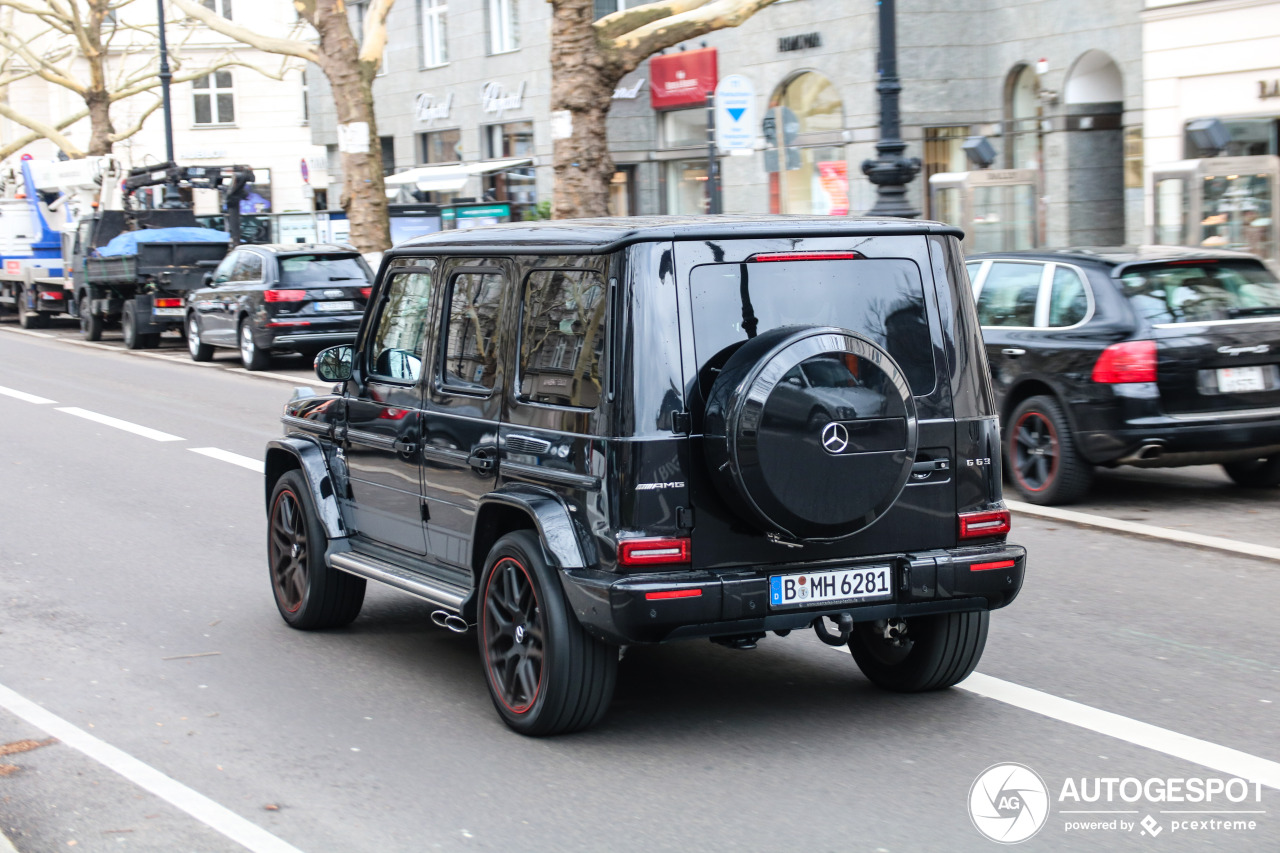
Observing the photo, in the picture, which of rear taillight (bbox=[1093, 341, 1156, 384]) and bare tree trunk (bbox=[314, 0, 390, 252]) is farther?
bare tree trunk (bbox=[314, 0, 390, 252])

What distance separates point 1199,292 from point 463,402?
18.3 ft

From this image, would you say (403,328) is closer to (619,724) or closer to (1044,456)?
(619,724)

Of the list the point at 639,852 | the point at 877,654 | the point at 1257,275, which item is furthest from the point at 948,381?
the point at 1257,275

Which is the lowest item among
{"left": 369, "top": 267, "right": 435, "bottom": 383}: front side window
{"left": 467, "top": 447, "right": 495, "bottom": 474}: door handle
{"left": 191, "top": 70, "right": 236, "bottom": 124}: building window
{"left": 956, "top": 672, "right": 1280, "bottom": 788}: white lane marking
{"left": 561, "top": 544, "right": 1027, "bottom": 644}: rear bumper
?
{"left": 956, "top": 672, "right": 1280, "bottom": 788}: white lane marking

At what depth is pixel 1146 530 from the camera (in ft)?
30.0

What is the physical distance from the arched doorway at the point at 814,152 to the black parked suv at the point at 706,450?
2316 centimetres

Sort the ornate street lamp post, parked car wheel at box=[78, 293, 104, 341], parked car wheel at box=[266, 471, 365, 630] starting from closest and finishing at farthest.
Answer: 1. parked car wheel at box=[266, 471, 365, 630]
2. the ornate street lamp post
3. parked car wheel at box=[78, 293, 104, 341]

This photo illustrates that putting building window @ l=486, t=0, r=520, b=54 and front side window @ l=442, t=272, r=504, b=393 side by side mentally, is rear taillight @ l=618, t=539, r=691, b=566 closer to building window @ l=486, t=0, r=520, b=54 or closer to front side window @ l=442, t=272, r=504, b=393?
front side window @ l=442, t=272, r=504, b=393

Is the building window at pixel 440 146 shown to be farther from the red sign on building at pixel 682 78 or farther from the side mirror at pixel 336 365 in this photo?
the side mirror at pixel 336 365

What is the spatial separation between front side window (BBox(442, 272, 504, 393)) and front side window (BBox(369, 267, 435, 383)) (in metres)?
0.23

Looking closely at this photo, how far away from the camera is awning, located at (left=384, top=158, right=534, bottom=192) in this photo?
3725 centimetres

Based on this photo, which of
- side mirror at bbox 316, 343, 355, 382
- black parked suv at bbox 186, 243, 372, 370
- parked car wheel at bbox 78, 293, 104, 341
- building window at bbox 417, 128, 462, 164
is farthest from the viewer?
building window at bbox 417, 128, 462, 164

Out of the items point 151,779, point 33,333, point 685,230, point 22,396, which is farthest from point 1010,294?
point 33,333

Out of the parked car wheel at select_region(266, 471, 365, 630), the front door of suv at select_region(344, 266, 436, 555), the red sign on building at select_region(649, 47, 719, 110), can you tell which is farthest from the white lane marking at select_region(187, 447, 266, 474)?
the red sign on building at select_region(649, 47, 719, 110)
